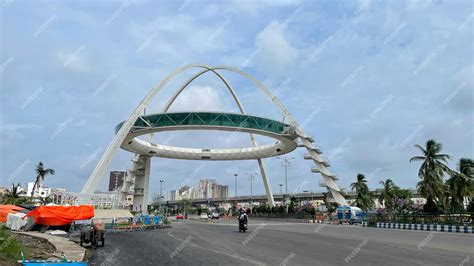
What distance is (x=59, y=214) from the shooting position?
19703 mm

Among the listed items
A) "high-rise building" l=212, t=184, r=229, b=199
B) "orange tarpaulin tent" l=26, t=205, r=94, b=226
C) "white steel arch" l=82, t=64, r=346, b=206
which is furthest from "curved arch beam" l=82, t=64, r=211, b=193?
"high-rise building" l=212, t=184, r=229, b=199

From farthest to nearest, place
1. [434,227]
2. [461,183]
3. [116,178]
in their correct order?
[116,178] → [461,183] → [434,227]

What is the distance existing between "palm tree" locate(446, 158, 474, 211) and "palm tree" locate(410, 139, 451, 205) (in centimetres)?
106

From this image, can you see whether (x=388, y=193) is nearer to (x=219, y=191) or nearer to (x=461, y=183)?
(x=461, y=183)

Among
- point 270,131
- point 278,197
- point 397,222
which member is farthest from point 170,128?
point 278,197

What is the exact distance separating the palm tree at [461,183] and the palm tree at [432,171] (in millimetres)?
1063

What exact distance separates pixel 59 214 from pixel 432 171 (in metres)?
33.6

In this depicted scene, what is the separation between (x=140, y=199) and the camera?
2867 inches

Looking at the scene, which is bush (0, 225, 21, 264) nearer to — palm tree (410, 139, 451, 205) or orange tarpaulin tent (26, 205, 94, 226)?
orange tarpaulin tent (26, 205, 94, 226)

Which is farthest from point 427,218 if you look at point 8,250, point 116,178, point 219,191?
point 116,178

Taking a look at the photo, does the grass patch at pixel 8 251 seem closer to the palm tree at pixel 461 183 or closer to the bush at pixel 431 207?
the bush at pixel 431 207

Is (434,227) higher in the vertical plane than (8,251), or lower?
lower

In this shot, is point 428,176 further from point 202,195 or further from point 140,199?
point 202,195

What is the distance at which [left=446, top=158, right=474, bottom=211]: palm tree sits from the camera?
3619 centimetres
